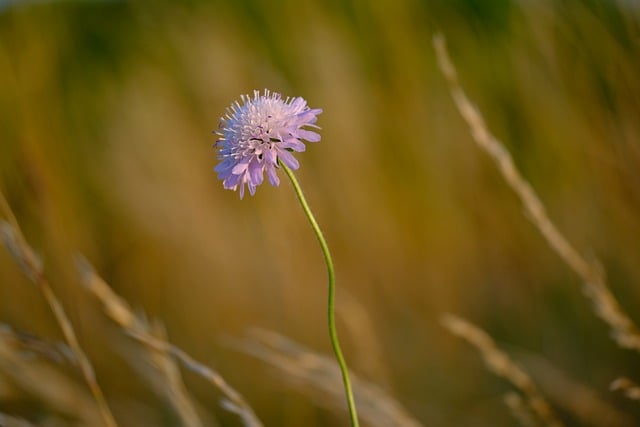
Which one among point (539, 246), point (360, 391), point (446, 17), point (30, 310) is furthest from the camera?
point (446, 17)

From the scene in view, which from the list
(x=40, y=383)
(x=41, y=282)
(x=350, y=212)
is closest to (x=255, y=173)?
(x=41, y=282)

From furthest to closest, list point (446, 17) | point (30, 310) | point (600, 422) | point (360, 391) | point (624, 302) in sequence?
point (446, 17) → point (30, 310) → point (624, 302) → point (600, 422) → point (360, 391)

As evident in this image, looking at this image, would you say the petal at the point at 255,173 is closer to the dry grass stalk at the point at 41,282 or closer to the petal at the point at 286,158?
the petal at the point at 286,158

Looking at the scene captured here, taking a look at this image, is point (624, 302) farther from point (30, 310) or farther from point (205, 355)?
point (30, 310)

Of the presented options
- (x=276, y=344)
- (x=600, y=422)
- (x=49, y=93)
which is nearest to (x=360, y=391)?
(x=276, y=344)

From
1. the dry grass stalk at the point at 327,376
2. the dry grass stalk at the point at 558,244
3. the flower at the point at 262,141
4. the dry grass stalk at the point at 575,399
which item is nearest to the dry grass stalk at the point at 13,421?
the dry grass stalk at the point at 327,376

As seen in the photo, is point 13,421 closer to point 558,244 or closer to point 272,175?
point 272,175
